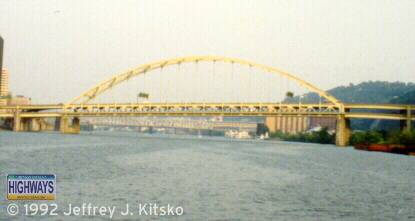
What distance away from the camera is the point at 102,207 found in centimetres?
2488

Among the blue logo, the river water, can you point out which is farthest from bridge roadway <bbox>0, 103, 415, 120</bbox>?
the blue logo

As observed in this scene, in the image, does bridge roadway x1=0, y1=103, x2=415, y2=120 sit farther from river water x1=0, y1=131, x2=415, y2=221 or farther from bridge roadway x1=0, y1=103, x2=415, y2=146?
river water x1=0, y1=131, x2=415, y2=221

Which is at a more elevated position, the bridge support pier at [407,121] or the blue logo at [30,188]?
the bridge support pier at [407,121]

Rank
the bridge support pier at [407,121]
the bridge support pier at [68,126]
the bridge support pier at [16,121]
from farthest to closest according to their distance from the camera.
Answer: the bridge support pier at [16,121] → the bridge support pier at [68,126] → the bridge support pier at [407,121]

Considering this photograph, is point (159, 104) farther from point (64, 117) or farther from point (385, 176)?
point (385, 176)

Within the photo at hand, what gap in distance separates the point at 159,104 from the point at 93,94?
23.1 metres

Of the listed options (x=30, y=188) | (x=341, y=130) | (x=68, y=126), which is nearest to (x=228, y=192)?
(x=30, y=188)

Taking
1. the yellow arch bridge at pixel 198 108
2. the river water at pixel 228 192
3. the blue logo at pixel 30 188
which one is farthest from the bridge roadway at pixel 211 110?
the blue logo at pixel 30 188

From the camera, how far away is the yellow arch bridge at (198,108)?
129 meters

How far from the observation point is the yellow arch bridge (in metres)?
129

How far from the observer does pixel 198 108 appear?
15350 cm

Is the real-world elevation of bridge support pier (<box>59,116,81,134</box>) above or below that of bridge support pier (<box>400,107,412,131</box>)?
below

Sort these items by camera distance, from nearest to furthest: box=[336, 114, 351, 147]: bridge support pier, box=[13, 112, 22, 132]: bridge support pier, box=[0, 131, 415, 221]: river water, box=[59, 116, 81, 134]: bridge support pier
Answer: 1. box=[0, 131, 415, 221]: river water
2. box=[336, 114, 351, 147]: bridge support pier
3. box=[59, 116, 81, 134]: bridge support pier
4. box=[13, 112, 22, 132]: bridge support pier

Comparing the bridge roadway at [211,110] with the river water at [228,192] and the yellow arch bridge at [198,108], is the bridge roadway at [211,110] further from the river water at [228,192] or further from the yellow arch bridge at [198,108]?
the river water at [228,192]
